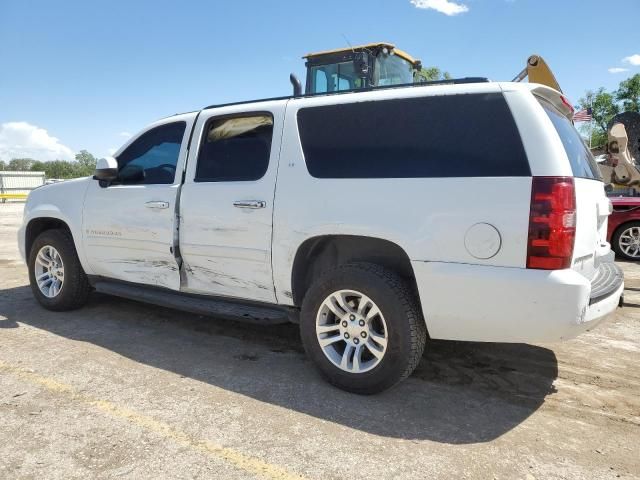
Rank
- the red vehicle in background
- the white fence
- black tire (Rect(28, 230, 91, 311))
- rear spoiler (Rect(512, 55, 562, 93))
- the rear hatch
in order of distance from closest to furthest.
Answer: the rear hatch
black tire (Rect(28, 230, 91, 311))
rear spoiler (Rect(512, 55, 562, 93))
the red vehicle in background
the white fence

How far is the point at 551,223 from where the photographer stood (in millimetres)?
2572

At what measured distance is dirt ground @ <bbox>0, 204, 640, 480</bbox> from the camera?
2414 mm

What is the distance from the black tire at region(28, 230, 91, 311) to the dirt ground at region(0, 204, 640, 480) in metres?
0.59

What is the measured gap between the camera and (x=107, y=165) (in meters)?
4.41

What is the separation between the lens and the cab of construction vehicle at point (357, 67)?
7.89 meters

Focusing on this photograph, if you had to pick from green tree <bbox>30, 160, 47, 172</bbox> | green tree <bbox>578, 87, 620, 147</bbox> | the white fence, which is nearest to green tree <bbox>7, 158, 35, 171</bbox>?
green tree <bbox>30, 160, 47, 172</bbox>

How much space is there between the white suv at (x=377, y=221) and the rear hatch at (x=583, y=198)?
2 centimetres

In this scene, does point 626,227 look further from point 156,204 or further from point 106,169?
point 106,169

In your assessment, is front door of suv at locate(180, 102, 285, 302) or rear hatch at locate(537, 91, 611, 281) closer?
rear hatch at locate(537, 91, 611, 281)

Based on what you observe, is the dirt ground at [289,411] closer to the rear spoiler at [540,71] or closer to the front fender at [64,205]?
the front fender at [64,205]

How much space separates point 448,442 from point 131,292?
3.11 m

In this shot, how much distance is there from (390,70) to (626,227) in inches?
194

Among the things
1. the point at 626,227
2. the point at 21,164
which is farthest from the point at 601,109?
the point at 21,164

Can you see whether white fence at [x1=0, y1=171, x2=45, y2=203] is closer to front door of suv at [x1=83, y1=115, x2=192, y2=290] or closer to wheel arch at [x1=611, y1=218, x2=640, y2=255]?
front door of suv at [x1=83, y1=115, x2=192, y2=290]
